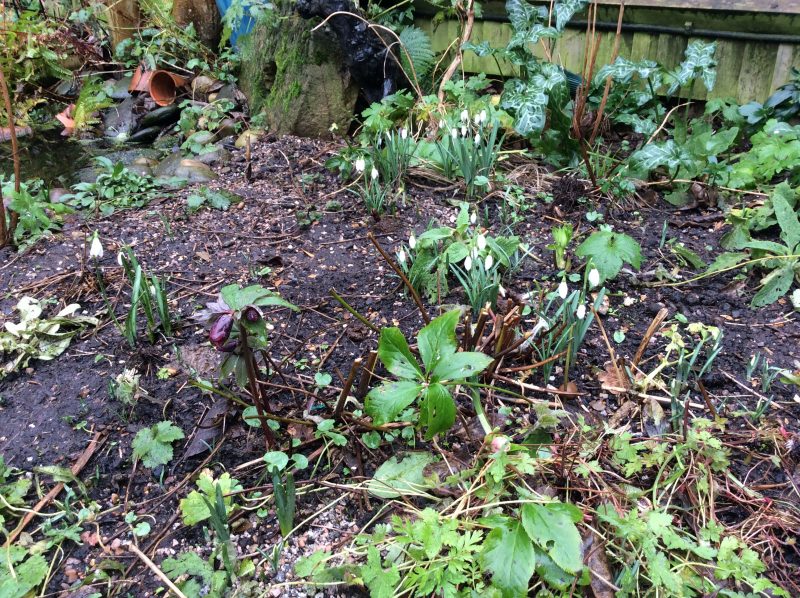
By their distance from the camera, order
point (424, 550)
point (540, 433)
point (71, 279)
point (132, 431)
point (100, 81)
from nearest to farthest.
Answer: point (424, 550)
point (540, 433)
point (132, 431)
point (71, 279)
point (100, 81)

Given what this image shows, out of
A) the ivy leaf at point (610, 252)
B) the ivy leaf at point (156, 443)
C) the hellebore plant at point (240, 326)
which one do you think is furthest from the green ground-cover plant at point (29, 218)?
the ivy leaf at point (610, 252)

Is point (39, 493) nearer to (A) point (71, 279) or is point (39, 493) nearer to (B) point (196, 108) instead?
(A) point (71, 279)

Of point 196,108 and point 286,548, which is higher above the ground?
point 196,108

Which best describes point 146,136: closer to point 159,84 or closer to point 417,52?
point 159,84

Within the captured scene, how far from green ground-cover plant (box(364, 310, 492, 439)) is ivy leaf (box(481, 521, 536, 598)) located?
0.29 m

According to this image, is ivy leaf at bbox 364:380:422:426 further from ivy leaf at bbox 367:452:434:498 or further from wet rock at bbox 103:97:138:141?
wet rock at bbox 103:97:138:141

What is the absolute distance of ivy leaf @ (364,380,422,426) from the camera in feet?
5.20

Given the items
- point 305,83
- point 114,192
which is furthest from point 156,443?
point 305,83

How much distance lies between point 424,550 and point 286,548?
40cm

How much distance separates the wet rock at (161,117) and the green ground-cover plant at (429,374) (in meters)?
4.11

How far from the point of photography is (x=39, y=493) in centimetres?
179

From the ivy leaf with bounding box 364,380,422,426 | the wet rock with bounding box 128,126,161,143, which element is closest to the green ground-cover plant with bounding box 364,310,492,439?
the ivy leaf with bounding box 364,380,422,426

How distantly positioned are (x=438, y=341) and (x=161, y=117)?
4.19 metres

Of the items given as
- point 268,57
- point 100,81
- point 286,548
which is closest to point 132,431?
point 286,548
